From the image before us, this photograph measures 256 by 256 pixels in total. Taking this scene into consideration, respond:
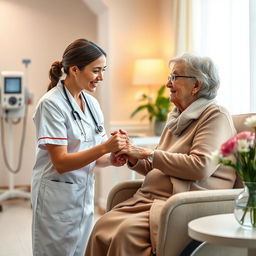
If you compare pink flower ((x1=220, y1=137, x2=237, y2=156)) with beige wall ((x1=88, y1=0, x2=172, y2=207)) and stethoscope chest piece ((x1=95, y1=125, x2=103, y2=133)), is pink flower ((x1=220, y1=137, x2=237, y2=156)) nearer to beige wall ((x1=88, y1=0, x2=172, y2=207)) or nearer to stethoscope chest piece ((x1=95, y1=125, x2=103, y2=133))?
stethoscope chest piece ((x1=95, y1=125, x2=103, y2=133))

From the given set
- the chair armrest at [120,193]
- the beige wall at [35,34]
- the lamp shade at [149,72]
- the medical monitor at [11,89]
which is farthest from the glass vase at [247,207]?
the beige wall at [35,34]

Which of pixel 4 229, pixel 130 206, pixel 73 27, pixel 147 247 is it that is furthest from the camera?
pixel 73 27

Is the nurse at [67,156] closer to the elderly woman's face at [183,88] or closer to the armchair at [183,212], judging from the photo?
the elderly woman's face at [183,88]

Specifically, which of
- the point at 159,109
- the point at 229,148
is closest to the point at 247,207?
the point at 229,148

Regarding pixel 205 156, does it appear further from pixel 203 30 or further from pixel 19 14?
pixel 19 14

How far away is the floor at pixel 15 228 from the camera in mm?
4316

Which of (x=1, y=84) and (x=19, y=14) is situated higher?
(x=19, y=14)

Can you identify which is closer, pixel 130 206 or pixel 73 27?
pixel 130 206

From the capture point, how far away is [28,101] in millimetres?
6371

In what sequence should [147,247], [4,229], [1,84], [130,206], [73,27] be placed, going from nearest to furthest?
[147,247] < [130,206] < [4,229] < [1,84] < [73,27]

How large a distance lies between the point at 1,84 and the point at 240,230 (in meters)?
4.60

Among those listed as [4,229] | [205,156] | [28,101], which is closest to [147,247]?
[205,156]

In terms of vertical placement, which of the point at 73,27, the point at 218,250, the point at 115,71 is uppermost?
the point at 73,27

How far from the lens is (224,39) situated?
4.26 m
